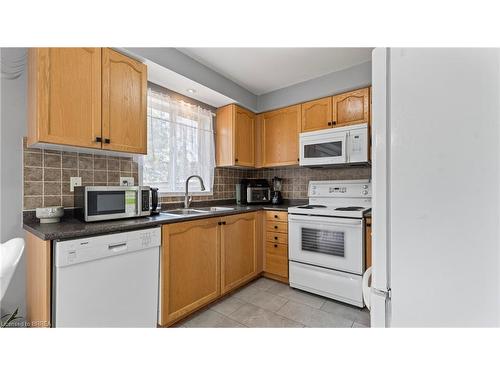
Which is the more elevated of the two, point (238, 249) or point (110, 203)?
point (110, 203)

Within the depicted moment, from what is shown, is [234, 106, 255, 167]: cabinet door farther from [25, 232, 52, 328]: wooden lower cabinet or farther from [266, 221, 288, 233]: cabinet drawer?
[25, 232, 52, 328]: wooden lower cabinet

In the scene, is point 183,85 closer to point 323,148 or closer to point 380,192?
point 323,148

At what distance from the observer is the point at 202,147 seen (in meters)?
2.65

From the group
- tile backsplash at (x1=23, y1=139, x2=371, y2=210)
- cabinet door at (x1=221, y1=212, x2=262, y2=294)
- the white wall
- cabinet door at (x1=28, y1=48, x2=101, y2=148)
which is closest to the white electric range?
tile backsplash at (x1=23, y1=139, x2=371, y2=210)

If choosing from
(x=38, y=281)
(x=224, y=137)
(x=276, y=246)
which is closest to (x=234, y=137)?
(x=224, y=137)

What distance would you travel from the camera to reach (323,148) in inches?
91.9

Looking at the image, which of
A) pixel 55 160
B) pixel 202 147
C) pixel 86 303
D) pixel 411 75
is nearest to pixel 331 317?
pixel 86 303

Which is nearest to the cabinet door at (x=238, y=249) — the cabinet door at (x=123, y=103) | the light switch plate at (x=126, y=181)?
the light switch plate at (x=126, y=181)

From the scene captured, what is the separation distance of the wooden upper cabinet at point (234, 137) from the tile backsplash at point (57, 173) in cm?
126

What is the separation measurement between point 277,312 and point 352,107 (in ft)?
7.14

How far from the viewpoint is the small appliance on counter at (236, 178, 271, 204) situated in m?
2.79

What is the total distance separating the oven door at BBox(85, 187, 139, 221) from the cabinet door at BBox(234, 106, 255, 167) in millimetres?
1374

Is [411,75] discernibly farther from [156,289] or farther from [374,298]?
[156,289]

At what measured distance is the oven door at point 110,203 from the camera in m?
1.35
